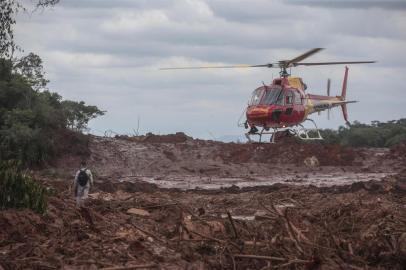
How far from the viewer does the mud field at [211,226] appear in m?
14.8

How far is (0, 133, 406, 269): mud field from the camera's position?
14797mm

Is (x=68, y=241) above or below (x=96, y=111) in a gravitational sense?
below

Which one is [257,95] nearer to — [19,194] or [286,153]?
[286,153]

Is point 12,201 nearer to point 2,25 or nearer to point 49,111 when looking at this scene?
point 2,25

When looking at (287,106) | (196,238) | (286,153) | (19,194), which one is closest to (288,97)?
(287,106)

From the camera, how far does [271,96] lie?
37250 mm

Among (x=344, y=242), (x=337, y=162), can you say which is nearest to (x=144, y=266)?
(x=344, y=242)

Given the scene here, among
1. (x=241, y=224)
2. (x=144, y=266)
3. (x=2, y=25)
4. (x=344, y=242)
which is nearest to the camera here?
(x=144, y=266)

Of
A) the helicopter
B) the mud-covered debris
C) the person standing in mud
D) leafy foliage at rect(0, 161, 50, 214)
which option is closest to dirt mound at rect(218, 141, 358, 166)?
the helicopter

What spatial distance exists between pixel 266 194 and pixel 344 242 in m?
10.0

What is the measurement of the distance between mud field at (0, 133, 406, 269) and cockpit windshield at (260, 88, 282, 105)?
4234 millimetres

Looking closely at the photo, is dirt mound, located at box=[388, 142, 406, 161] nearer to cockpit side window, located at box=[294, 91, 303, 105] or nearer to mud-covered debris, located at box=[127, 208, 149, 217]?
cockpit side window, located at box=[294, 91, 303, 105]

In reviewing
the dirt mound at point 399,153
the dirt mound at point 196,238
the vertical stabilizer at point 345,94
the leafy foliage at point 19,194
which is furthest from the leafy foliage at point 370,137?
the leafy foliage at point 19,194

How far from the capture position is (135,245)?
52.0ft
